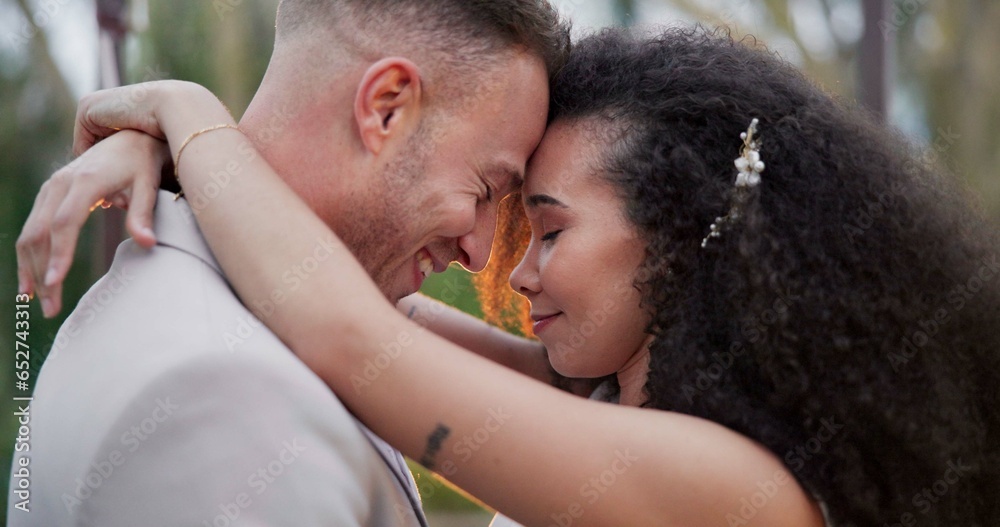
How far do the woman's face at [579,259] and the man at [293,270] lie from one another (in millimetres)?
107

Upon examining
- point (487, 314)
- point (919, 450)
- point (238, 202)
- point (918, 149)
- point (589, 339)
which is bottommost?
point (487, 314)

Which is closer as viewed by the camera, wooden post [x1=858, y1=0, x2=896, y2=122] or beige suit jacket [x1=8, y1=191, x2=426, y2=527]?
beige suit jacket [x1=8, y1=191, x2=426, y2=527]

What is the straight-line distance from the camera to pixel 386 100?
7.06 ft

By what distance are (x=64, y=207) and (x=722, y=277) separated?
1.51m

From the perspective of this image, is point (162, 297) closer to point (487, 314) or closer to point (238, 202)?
point (238, 202)

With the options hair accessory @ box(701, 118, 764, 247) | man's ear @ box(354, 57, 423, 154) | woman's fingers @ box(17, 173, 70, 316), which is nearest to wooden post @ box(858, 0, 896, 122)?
hair accessory @ box(701, 118, 764, 247)

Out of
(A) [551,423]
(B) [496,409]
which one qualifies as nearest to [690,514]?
(A) [551,423]

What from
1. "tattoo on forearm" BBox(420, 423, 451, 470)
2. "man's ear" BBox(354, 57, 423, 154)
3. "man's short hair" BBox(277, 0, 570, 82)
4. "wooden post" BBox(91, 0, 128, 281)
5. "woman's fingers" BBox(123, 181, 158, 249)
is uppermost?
"man's short hair" BBox(277, 0, 570, 82)

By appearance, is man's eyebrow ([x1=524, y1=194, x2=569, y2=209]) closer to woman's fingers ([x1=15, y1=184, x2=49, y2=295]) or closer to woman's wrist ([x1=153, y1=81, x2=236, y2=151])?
woman's wrist ([x1=153, y1=81, x2=236, y2=151])

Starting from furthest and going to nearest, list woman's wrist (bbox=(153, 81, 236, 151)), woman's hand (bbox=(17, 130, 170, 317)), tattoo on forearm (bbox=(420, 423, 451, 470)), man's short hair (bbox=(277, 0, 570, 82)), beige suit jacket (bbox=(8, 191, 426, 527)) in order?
man's short hair (bbox=(277, 0, 570, 82)) → woman's wrist (bbox=(153, 81, 236, 151)) → tattoo on forearm (bbox=(420, 423, 451, 470)) → woman's hand (bbox=(17, 130, 170, 317)) → beige suit jacket (bbox=(8, 191, 426, 527))

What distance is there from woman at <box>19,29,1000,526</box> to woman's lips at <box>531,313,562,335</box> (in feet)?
0.04

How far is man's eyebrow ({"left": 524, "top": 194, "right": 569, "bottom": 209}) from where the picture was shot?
2.40 m

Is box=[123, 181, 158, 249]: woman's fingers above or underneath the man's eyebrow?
underneath

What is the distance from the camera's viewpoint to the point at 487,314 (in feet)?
11.8
